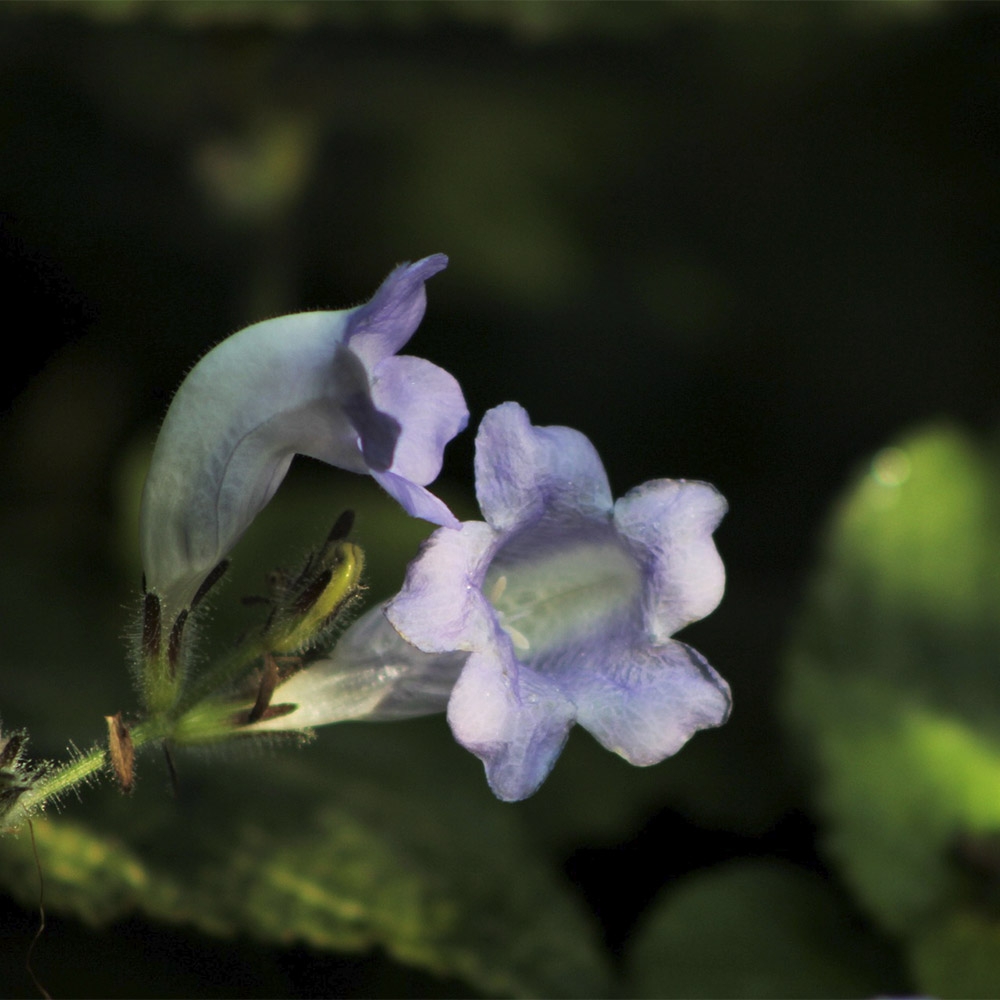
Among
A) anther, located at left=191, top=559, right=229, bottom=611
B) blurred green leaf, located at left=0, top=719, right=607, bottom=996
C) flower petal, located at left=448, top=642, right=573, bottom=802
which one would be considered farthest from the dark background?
flower petal, located at left=448, top=642, right=573, bottom=802

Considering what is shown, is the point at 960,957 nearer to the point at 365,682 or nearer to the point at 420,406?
the point at 365,682

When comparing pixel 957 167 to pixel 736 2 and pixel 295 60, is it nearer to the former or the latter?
pixel 736 2

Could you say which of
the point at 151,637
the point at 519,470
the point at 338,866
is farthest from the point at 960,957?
the point at 151,637

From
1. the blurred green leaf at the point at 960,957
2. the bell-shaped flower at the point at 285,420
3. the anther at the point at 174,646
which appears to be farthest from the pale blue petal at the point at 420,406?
the blurred green leaf at the point at 960,957

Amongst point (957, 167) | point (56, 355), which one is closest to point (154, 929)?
point (56, 355)

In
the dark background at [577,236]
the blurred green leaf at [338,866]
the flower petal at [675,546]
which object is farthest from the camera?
the dark background at [577,236]

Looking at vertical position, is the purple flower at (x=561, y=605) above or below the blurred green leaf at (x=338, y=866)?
above

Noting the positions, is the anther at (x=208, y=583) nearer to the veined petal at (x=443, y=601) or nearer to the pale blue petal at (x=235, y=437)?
the pale blue petal at (x=235, y=437)
